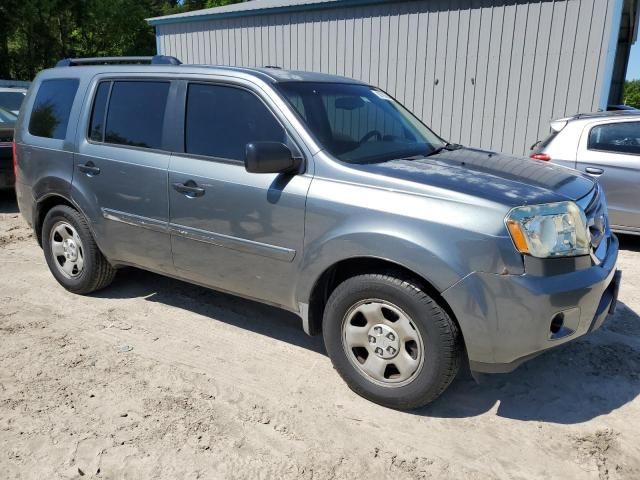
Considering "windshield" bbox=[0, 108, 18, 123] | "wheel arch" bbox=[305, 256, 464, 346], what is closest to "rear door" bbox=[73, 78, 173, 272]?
"wheel arch" bbox=[305, 256, 464, 346]

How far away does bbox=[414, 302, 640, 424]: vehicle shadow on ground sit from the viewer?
10.2 ft

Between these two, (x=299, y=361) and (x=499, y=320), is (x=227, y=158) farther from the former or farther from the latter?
(x=499, y=320)

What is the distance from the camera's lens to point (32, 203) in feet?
15.6

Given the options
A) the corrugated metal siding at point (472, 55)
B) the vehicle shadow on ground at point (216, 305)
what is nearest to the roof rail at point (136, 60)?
the vehicle shadow on ground at point (216, 305)

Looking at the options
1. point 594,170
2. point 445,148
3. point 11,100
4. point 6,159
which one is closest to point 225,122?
point 445,148

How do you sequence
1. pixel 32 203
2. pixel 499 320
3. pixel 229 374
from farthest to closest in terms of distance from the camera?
pixel 32 203 < pixel 229 374 < pixel 499 320

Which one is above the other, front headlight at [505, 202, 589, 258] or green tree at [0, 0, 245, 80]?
green tree at [0, 0, 245, 80]

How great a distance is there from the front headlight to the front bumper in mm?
119

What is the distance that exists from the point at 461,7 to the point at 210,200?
7.08 metres

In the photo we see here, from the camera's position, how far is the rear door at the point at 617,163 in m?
5.92

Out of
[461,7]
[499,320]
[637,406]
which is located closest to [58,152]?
[499,320]

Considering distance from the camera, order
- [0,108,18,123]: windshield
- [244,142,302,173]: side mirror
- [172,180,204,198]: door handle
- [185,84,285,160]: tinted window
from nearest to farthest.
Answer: [244,142,302,173]: side mirror < [185,84,285,160]: tinted window < [172,180,204,198]: door handle < [0,108,18,123]: windshield

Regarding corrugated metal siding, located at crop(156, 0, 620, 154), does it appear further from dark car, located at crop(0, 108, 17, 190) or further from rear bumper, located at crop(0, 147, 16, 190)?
rear bumper, located at crop(0, 147, 16, 190)

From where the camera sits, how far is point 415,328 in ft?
9.52
